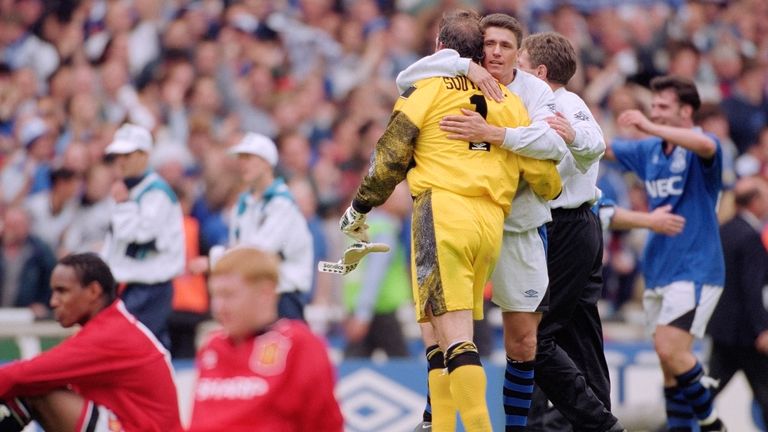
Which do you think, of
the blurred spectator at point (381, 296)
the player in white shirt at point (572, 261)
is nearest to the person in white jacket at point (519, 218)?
the player in white shirt at point (572, 261)

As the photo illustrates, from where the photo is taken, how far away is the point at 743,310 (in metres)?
11.9

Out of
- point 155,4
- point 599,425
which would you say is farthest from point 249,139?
point 155,4

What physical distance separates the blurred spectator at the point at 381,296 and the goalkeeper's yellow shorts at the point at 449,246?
20.6ft

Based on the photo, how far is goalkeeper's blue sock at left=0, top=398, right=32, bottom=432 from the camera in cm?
830

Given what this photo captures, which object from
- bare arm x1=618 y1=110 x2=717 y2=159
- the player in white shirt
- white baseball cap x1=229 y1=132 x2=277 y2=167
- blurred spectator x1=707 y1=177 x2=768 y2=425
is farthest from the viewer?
white baseball cap x1=229 y1=132 x2=277 y2=167

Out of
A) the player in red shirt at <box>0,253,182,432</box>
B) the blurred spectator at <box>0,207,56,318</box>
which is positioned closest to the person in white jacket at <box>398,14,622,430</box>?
the player in red shirt at <box>0,253,182,432</box>

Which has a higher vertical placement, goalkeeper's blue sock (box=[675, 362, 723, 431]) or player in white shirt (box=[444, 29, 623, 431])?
player in white shirt (box=[444, 29, 623, 431])

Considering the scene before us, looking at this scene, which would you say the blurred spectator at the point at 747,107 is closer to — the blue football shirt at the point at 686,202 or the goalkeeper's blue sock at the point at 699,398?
the blue football shirt at the point at 686,202

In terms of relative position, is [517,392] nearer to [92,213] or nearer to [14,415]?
[14,415]

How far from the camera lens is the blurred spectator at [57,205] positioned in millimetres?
15359

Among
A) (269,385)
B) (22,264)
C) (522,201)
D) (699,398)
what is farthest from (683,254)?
(22,264)

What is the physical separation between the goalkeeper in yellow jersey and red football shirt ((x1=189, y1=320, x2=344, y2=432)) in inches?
82.5

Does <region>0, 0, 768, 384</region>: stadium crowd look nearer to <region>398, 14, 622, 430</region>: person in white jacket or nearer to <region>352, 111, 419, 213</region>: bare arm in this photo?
<region>398, 14, 622, 430</region>: person in white jacket

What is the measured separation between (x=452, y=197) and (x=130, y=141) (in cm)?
512
